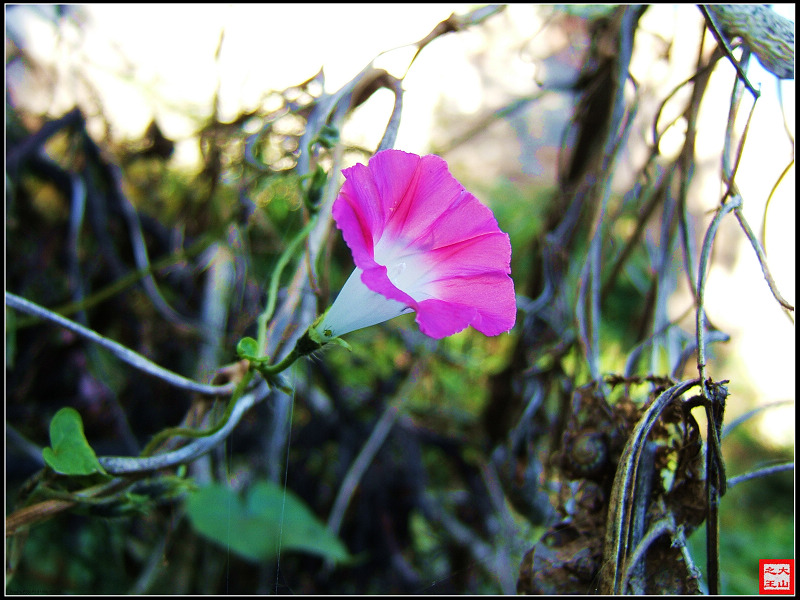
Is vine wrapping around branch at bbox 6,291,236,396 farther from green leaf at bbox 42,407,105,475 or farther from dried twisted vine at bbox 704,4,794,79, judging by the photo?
dried twisted vine at bbox 704,4,794,79

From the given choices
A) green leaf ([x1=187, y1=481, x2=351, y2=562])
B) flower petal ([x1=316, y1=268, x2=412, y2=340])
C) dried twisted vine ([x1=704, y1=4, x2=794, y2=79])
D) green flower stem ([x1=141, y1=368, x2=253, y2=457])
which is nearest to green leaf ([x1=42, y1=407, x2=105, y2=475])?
green flower stem ([x1=141, y1=368, x2=253, y2=457])

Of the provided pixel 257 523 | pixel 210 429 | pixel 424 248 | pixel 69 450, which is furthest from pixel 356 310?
pixel 257 523

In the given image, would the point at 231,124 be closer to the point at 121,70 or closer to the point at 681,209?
the point at 121,70

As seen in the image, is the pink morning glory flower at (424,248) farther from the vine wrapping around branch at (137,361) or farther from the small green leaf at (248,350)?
the vine wrapping around branch at (137,361)

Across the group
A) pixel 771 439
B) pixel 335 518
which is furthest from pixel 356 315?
pixel 771 439

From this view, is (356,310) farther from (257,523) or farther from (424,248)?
(257,523)

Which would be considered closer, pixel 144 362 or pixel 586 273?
pixel 144 362
